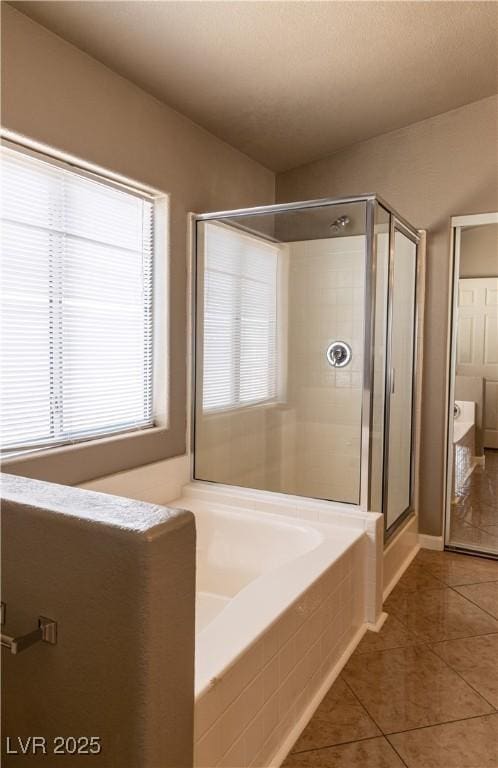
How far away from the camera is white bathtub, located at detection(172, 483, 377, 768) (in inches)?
61.8

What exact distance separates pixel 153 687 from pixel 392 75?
2.91 meters

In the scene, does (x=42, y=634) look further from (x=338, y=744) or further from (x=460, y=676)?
(x=460, y=676)

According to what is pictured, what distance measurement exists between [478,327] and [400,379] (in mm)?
835

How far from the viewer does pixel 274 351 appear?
330cm

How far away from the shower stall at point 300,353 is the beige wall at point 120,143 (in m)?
0.16

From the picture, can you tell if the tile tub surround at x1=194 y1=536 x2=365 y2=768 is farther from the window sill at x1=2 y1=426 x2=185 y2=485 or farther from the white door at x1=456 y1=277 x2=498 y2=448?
the white door at x1=456 y1=277 x2=498 y2=448

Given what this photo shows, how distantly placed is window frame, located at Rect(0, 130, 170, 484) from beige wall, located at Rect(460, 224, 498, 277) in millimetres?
1952

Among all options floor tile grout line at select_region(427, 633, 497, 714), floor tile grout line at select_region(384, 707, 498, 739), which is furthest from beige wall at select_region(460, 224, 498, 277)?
floor tile grout line at select_region(384, 707, 498, 739)

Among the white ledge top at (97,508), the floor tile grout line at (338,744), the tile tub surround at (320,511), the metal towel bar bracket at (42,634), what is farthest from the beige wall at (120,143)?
the floor tile grout line at (338,744)

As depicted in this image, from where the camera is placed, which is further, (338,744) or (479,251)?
(479,251)

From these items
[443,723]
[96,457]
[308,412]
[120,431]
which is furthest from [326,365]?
[443,723]

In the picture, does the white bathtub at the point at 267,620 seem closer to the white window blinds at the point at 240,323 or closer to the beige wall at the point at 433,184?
the white window blinds at the point at 240,323

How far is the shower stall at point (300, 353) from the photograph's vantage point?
292 cm

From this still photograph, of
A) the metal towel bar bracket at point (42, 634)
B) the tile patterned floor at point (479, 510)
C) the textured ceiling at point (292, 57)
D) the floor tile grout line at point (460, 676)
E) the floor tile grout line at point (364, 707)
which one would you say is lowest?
the floor tile grout line at point (364, 707)
